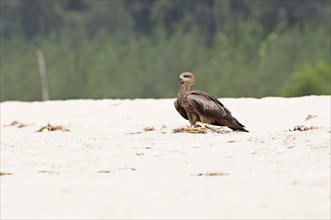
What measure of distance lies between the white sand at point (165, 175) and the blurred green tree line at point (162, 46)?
2059 cm

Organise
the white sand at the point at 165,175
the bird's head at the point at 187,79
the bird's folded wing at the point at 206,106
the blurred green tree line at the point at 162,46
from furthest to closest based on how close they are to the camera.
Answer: the blurred green tree line at the point at 162,46
the bird's head at the point at 187,79
the bird's folded wing at the point at 206,106
the white sand at the point at 165,175

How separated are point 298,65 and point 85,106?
20264mm

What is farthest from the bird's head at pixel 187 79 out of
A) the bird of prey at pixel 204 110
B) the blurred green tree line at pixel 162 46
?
the blurred green tree line at pixel 162 46

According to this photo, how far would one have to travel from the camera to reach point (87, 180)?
26.1 feet

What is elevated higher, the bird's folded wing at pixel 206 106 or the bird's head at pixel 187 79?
the bird's head at pixel 187 79

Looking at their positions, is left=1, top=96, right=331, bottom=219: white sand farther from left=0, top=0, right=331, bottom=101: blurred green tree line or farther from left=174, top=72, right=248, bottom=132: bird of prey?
left=0, top=0, right=331, bottom=101: blurred green tree line

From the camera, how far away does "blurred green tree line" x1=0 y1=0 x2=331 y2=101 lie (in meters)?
36.7

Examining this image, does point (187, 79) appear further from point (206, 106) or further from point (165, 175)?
point (165, 175)

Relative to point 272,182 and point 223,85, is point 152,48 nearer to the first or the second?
point 223,85

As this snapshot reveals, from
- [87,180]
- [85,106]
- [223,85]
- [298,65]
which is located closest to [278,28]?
[298,65]

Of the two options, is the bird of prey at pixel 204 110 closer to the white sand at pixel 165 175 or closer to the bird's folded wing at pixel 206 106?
the bird's folded wing at pixel 206 106

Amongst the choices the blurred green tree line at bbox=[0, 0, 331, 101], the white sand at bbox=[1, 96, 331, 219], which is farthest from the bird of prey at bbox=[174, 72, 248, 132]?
the blurred green tree line at bbox=[0, 0, 331, 101]

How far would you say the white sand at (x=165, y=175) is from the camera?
265 inches

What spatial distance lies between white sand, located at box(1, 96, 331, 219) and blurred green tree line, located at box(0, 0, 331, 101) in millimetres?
20592
